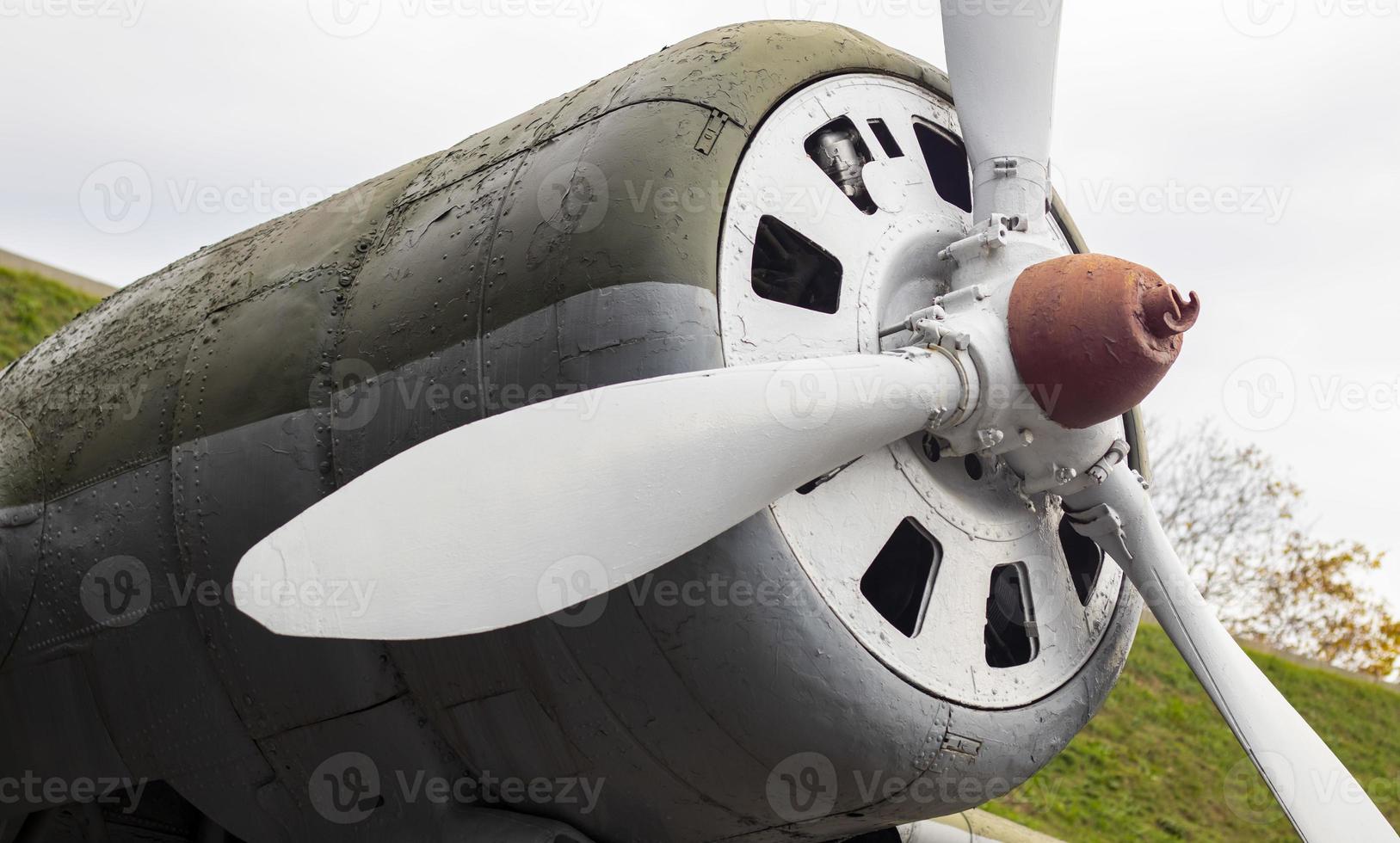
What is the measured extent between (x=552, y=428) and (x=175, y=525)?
1742 millimetres

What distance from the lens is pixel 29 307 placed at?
48.9 ft

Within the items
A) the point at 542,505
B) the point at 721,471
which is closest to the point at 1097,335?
the point at 721,471

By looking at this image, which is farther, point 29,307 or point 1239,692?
point 29,307

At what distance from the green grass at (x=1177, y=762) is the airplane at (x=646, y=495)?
273 inches

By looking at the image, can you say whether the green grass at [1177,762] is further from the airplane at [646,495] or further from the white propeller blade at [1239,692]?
the airplane at [646,495]

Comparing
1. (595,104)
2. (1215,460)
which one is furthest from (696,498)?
(1215,460)

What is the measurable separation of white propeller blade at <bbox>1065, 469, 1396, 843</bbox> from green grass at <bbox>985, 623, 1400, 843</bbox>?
6337 mm

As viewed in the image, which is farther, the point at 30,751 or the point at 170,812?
the point at 170,812

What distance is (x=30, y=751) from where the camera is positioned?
445 cm

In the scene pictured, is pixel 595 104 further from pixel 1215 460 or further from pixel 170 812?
pixel 1215 460

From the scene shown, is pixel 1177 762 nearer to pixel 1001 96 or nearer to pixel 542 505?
pixel 1001 96

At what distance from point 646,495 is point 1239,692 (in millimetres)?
2183

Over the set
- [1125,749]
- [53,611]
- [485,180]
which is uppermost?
[485,180]

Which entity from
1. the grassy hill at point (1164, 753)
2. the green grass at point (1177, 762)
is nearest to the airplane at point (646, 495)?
the green grass at point (1177, 762)
